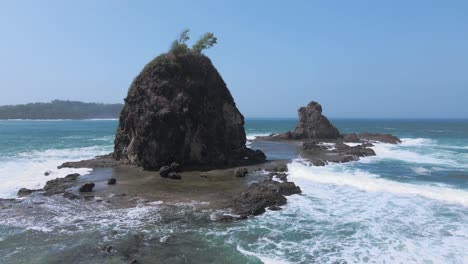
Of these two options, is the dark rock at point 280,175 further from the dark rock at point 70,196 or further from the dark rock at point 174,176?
the dark rock at point 70,196

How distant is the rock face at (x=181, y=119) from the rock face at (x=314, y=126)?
87.2 ft

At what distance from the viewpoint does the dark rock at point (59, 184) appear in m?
25.2

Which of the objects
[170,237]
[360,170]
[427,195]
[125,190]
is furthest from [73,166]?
[427,195]

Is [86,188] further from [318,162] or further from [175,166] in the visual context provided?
[318,162]

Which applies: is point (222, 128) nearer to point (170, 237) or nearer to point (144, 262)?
point (170, 237)

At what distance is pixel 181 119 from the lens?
115 ft

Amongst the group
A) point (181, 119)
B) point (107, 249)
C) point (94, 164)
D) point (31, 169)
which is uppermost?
point (181, 119)

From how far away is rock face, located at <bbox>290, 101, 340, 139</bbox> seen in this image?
64125 mm

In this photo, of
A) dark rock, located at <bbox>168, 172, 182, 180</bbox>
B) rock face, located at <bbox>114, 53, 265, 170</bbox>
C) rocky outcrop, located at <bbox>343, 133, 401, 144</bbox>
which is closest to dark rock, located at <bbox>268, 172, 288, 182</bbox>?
rock face, located at <bbox>114, 53, 265, 170</bbox>

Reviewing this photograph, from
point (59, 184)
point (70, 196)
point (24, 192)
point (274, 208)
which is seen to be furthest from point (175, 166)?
point (274, 208)

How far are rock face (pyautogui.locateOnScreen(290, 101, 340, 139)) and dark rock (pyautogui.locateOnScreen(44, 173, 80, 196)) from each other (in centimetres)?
4194

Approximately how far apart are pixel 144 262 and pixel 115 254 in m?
1.40

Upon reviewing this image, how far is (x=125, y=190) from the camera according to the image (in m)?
25.2

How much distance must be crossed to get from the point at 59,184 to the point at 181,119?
39.0 feet
